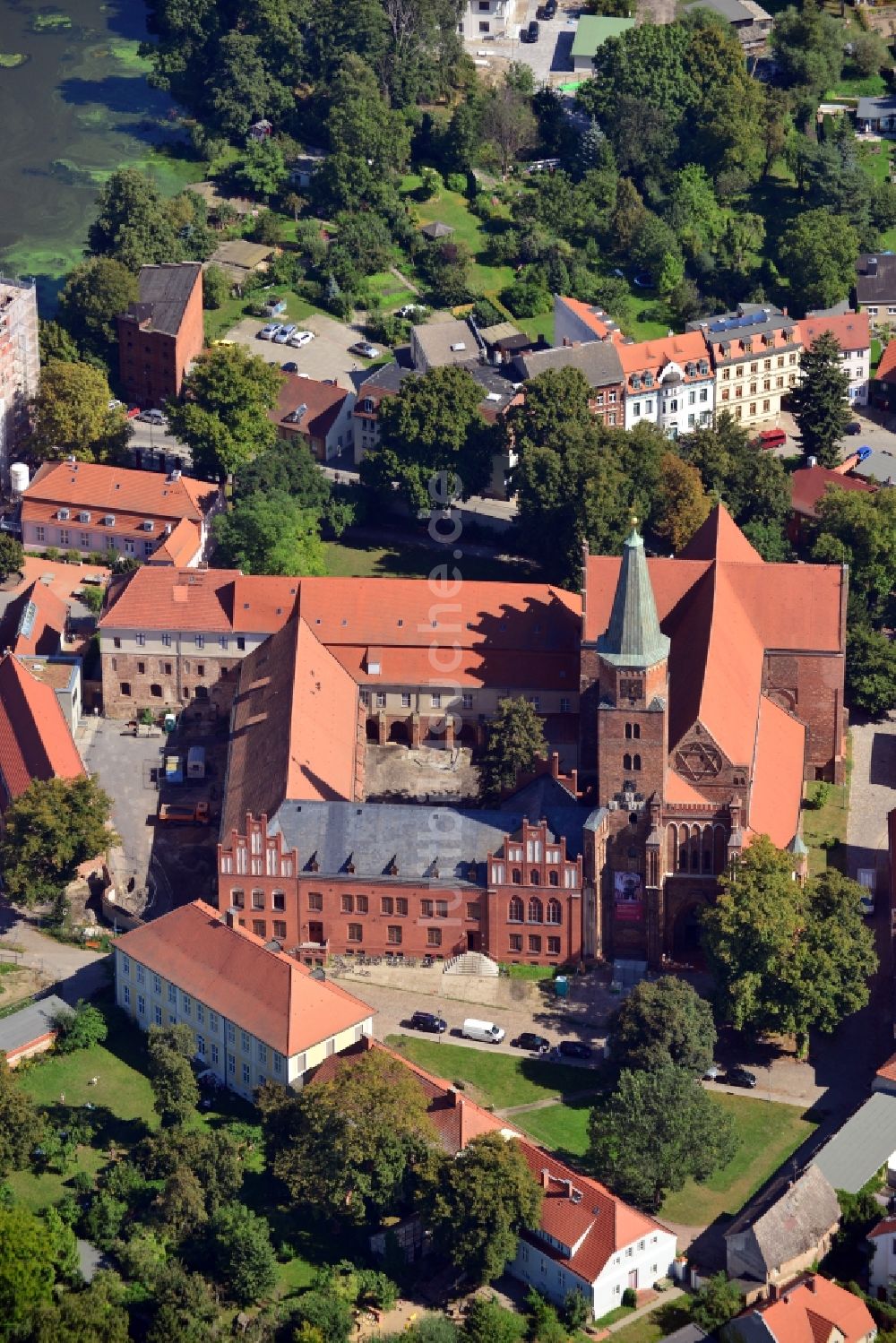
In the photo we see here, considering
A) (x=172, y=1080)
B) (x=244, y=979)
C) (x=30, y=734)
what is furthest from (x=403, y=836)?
(x=30, y=734)

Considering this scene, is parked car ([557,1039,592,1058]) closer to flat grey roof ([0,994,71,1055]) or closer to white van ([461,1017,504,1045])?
white van ([461,1017,504,1045])

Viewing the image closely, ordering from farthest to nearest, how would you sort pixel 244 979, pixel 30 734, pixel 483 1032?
pixel 30 734 < pixel 483 1032 < pixel 244 979

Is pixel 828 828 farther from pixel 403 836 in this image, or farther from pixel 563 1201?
pixel 563 1201

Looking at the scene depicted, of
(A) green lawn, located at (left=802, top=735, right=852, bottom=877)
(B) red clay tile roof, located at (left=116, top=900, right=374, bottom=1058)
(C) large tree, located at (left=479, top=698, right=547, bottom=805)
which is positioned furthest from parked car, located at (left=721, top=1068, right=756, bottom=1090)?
(C) large tree, located at (left=479, top=698, right=547, bottom=805)

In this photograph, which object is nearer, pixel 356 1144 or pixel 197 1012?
pixel 356 1144

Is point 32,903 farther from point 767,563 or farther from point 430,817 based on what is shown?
point 767,563

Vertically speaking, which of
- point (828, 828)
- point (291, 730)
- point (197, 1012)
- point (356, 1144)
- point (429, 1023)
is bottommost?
point (429, 1023)

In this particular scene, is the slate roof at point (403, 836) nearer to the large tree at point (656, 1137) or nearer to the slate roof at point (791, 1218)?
the large tree at point (656, 1137)

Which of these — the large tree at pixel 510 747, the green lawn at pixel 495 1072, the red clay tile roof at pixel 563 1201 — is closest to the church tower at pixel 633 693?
the large tree at pixel 510 747
